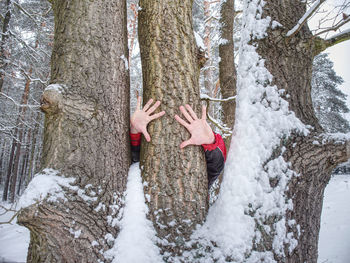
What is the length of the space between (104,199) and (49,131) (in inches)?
23.9

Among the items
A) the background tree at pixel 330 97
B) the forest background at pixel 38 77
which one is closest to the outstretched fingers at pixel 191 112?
the forest background at pixel 38 77

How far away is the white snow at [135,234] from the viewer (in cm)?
118

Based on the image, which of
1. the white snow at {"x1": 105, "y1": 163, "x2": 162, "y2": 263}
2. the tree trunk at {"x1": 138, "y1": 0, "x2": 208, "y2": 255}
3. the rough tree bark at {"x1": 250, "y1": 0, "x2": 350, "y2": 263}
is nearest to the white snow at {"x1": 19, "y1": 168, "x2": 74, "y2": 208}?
the white snow at {"x1": 105, "y1": 163, "x2": 162, "y2": 263}

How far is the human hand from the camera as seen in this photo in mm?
1471

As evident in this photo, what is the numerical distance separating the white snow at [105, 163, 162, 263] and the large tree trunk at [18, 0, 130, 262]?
0.19ft

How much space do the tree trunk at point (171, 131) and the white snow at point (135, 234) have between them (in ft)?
0.18

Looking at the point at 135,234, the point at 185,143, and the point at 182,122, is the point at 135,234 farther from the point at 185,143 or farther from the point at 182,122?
the point at 182,122

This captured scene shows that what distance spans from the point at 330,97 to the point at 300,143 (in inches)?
772

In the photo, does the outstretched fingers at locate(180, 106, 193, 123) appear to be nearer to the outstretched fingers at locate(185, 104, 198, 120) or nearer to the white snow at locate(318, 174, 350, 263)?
the outstretched fingers at locate(185, 104, 198, 120)

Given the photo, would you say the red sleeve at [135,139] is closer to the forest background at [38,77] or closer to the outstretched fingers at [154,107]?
the outstretched fingers at [154,107]

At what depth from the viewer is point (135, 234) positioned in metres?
1.26

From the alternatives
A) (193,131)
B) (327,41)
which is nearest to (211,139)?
(193,131)

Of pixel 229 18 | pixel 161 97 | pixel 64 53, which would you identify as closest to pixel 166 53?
pixel 161 97

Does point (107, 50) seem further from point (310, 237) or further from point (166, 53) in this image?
point (310, 237)
